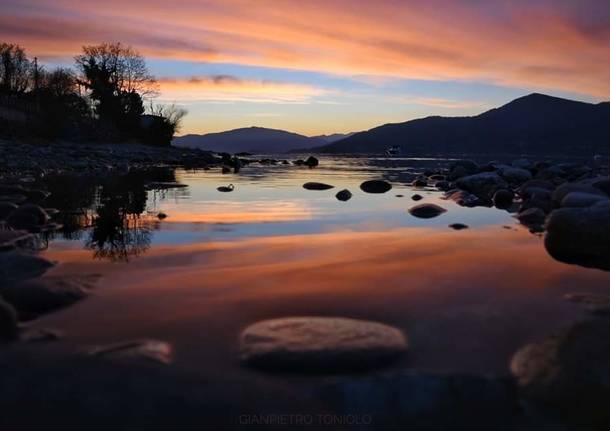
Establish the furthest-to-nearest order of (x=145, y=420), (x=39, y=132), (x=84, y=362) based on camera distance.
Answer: (x=39, y=132), (x=84, y=362), (x=145, y=420)

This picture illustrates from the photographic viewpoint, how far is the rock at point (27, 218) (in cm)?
739

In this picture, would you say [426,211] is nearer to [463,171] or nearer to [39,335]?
[39,335]

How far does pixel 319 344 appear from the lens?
3066 mm

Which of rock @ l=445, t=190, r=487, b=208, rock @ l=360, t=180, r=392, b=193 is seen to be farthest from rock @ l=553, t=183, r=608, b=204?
rock @ l=360, t=180, r=392, b=193

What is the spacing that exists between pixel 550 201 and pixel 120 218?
869 centimetres

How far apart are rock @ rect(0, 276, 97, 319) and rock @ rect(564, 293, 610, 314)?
3.95 meters

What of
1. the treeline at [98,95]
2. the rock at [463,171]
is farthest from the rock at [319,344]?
the treeline at [98,95]

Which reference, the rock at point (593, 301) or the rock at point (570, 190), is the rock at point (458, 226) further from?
the rock at point (593, 301)

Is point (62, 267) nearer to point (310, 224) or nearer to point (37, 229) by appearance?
point (37, 229)

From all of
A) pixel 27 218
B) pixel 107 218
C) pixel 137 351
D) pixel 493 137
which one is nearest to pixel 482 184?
pixel 107 218

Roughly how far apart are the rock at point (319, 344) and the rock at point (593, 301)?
171 cm

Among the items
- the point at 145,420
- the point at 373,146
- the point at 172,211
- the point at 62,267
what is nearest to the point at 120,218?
the point at 172,211

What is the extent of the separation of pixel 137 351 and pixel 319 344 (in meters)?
1.06

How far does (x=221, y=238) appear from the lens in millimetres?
6984
